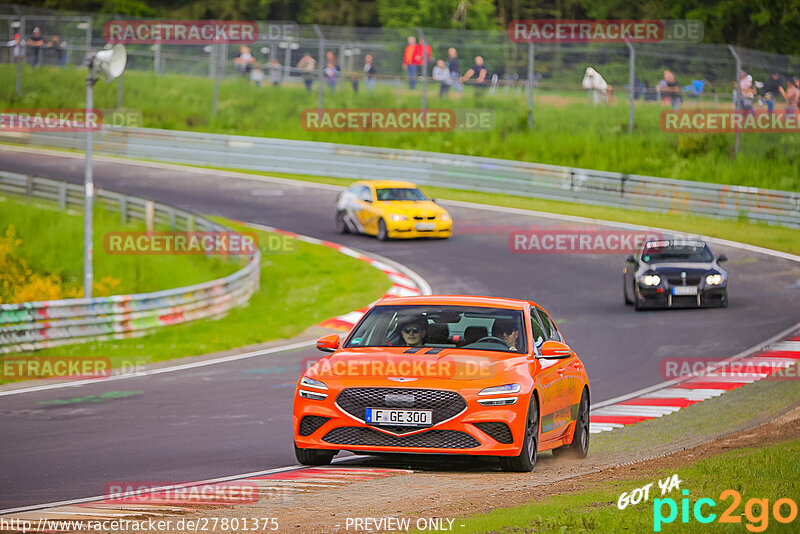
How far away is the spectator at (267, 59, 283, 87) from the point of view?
40594 mm

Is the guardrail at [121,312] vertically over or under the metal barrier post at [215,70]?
under

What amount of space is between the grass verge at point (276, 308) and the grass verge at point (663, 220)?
5279 mm

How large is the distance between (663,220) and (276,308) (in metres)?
12.7

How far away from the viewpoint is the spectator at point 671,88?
1375 inches

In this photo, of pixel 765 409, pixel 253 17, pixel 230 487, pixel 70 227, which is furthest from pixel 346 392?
pixel 253 17

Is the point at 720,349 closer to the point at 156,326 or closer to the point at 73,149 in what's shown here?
the point at 156,326

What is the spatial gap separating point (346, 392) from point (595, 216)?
80.5 feet

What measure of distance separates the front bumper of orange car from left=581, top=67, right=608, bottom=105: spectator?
92.1ft

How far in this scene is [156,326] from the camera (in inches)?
806

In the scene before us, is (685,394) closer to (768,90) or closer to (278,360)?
(278,360)

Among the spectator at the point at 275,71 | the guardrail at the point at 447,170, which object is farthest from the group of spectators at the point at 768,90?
the spectator at the point at 275,71

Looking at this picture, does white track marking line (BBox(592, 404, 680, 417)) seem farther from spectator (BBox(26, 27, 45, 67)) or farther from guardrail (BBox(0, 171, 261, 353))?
spectator (BBox(26, 27, 45, 67))

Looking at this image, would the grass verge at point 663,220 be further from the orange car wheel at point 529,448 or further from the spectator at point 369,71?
the orange car wheel at point 529,448

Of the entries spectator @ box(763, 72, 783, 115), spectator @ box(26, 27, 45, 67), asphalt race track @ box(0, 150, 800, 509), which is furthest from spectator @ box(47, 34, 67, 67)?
spectator @ box(763, 72, 783, 115)
